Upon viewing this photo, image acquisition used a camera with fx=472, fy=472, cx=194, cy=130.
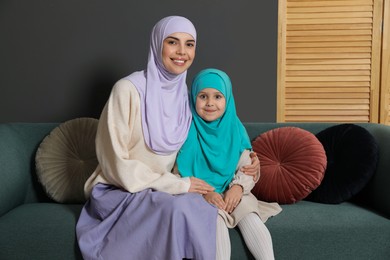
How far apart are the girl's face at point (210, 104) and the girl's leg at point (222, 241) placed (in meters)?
0.50

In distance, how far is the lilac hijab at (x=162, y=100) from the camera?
202 cm

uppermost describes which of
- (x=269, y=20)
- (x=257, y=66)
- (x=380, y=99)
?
(x=269, y=20)

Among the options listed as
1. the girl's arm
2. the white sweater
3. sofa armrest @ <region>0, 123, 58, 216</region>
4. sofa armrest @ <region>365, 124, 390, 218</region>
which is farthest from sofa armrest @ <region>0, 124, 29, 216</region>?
sofa armrest @ <region>365, 124, 390, 218</region>

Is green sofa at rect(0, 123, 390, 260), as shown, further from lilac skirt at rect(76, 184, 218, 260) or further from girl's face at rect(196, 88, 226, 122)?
girl's face at rect(196, 88, 226, 122)

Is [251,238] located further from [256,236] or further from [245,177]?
[245,177]

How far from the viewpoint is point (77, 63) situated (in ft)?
9.11

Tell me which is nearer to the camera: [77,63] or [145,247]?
[145,247]

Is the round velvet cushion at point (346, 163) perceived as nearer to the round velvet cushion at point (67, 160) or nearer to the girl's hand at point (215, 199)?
the girl's hand at point (215, 199)

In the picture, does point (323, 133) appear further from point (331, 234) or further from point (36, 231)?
point (36, 231)

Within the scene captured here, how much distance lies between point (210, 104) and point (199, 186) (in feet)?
1.24

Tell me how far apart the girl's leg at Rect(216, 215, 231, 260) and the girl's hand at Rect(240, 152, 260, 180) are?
1.09ft

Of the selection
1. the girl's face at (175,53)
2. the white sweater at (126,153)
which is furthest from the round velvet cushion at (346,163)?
the girl's face at (175,53)

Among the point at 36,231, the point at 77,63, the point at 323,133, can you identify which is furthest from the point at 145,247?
the point at 77,63

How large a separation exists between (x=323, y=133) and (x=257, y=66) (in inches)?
24.3
